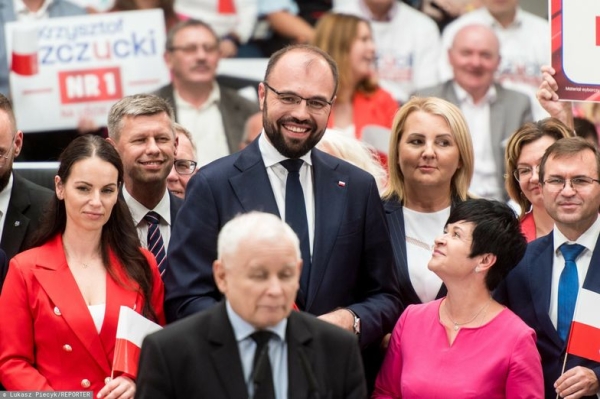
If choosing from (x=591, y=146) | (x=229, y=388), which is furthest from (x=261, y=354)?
(x=591, y=146)

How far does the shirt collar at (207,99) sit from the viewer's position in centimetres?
836

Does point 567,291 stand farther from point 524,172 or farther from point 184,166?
point 184,166

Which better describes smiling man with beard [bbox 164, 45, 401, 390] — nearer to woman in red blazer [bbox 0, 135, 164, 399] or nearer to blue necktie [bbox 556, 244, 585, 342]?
woman in red blazer [bbox 0, 135, 164, 399]

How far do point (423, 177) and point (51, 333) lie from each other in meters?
1.77

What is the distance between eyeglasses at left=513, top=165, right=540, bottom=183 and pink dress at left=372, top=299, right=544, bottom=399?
1.05m

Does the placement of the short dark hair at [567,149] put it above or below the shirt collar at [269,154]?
below

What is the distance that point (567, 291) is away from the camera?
4.84 metres

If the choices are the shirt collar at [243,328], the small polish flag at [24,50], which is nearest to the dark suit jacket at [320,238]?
the shirt collar at [243,328]

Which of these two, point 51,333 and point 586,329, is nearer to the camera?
point 51,333

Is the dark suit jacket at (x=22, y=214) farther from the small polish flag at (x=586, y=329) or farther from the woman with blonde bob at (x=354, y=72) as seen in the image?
the woman with blonde bob at (x=354, y=72)

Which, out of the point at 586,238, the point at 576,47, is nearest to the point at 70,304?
the point at 586,238

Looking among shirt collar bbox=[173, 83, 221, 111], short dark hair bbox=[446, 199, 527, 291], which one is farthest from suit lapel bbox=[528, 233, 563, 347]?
shirt collar bbox=[173, 83, 221, 111]

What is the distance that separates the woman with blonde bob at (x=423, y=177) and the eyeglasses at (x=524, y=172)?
293mm

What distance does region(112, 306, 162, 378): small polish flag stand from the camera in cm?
435
